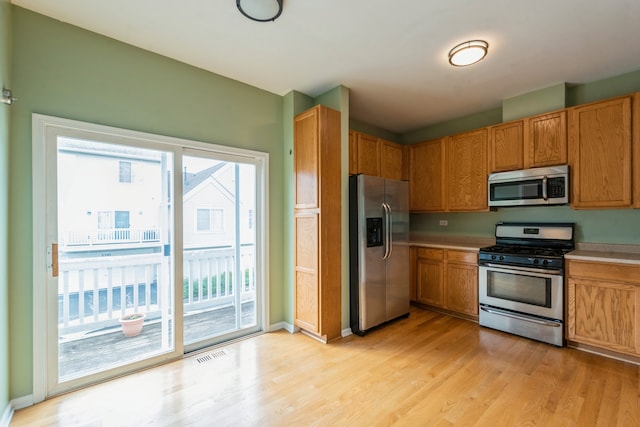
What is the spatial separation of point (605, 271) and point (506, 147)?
1.63 meters

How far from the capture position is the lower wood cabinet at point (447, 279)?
11.3ft

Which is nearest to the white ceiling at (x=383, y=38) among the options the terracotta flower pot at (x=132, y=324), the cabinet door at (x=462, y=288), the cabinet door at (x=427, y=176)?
the cabinet door at (x=427, y=176)

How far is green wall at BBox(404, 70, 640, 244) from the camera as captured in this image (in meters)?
2.85

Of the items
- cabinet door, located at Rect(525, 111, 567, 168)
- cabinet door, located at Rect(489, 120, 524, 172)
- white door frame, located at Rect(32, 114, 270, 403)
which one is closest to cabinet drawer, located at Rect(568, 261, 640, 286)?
cabinet door, located at Rect(525, 111, 567, 168)

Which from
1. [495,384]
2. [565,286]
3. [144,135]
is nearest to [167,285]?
[144,135]

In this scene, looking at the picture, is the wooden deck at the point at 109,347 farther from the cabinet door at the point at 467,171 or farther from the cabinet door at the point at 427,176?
the cabinet door at the point at 467,171

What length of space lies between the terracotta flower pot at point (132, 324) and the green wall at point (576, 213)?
Result: 4178mm

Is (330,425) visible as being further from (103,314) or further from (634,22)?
(634,22)

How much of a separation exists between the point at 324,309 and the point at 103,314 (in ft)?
6.65

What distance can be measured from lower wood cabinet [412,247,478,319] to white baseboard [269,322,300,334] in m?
1.88

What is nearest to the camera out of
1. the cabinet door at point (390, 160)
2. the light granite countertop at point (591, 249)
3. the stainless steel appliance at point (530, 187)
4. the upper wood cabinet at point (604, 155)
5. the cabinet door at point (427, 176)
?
the light granite countertop at point (591, 249)

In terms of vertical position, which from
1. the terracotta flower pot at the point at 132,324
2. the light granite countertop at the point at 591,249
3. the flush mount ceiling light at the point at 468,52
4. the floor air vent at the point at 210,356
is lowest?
the floor air vent at the point at 210,356

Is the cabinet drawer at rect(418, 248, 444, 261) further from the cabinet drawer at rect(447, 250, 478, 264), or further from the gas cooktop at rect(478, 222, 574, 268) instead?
the gas cooktop at rect(478, 222, 574, 268)

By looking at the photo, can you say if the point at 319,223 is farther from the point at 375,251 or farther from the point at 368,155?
the point at 368,155
